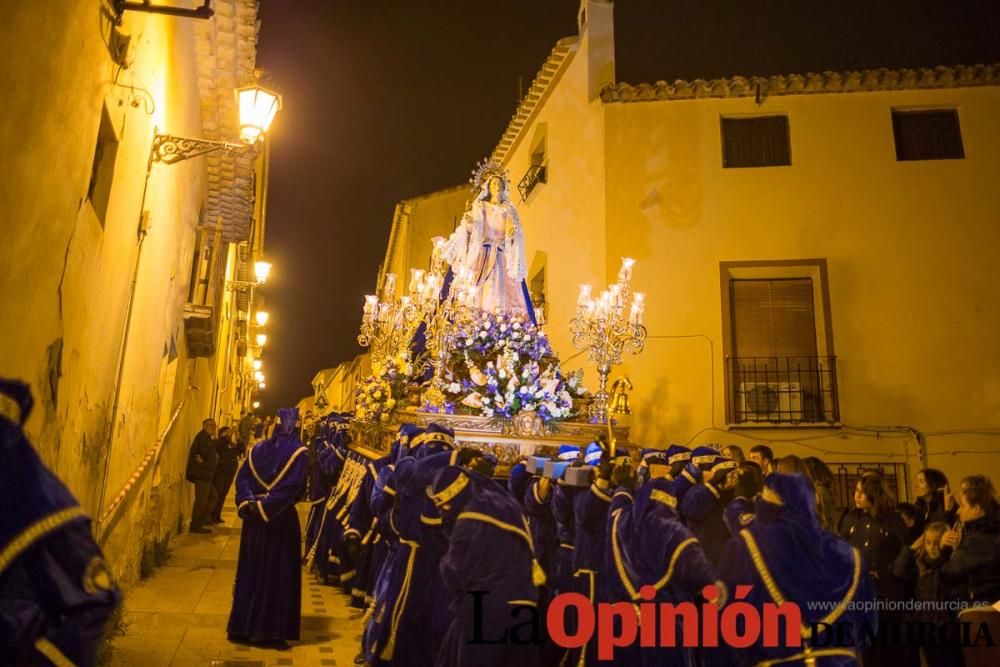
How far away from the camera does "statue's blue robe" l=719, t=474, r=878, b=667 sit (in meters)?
3.33

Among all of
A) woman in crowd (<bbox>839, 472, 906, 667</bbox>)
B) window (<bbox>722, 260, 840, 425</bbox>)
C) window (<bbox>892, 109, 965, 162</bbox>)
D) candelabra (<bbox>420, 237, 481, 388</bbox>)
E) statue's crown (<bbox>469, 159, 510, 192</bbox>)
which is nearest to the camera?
woman in crowd (<bbox>839, 472, 906, 667</bbox>)

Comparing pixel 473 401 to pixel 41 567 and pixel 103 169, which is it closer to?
pixel 103 169

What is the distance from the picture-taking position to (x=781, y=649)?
3322mm

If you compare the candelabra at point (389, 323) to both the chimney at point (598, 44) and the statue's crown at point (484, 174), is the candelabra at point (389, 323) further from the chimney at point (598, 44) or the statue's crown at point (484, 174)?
the chimney at point (598, 44)

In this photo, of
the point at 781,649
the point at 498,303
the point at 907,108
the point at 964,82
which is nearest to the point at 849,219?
the point at 907,108

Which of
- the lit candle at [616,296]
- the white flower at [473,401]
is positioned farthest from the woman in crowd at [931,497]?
the white flower at [473,401]

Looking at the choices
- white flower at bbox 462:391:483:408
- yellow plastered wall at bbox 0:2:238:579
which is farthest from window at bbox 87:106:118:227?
white flower at bbox 462:391:483:408

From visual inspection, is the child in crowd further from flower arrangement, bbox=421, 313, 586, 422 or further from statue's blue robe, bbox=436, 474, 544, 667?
flower arrangement, bbox=421, 313, 586, 422

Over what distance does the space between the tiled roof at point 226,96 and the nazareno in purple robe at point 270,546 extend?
434 cm

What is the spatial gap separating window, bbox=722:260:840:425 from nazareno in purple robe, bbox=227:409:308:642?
302 inches

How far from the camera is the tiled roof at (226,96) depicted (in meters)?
7.45

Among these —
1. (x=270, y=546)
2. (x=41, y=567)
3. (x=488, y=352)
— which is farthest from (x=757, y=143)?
(x=41, y=567)

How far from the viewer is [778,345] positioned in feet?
39.4

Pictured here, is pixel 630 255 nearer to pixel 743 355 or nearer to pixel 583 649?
pixel 743 355
